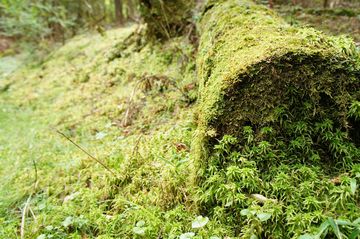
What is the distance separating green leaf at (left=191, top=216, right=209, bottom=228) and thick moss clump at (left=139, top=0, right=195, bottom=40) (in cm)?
543

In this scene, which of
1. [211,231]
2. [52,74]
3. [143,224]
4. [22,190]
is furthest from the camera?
[52,74]

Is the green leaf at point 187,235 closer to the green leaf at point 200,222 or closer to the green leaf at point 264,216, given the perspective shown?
the green leaf at point 200,222

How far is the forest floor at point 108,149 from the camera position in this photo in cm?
276

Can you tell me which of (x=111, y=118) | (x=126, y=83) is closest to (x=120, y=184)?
(x=111, y=118)

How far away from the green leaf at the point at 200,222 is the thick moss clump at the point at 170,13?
543 cm

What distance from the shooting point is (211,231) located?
7.38 ft

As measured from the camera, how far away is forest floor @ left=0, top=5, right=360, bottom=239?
2.76m

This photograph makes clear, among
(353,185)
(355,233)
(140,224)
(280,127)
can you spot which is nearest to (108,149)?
(140,224)

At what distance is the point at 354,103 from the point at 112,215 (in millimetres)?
2248

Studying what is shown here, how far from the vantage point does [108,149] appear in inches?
165

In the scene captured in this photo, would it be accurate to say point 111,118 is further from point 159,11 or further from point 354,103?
point 354,103

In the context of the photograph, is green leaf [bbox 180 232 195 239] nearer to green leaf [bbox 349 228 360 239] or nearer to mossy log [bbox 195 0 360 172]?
mossy log [bbox 195 0 360 172]

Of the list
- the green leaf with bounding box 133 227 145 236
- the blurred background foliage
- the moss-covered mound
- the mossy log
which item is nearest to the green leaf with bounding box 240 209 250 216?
the moss-covered mound

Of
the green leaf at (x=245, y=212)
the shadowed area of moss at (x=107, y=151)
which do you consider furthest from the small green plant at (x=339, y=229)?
the shadowed area of moss at (x=107, y=151)
